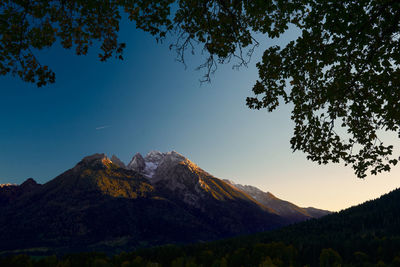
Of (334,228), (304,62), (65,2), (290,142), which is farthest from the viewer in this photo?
(334,228)

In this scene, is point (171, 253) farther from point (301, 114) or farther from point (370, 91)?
point (370, 91)

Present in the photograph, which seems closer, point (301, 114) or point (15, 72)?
point (15, 72)

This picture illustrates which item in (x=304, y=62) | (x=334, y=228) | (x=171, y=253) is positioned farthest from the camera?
(x=334, y=228)

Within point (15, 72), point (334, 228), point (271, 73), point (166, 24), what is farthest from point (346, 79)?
point (334, 228)

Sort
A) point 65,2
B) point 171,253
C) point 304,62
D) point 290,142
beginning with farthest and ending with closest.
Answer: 1. point 290,142
2. point 304,62
3. point 65,2
4. point 171,253

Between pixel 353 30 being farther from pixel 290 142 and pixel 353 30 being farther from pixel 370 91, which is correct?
pixel 290 142

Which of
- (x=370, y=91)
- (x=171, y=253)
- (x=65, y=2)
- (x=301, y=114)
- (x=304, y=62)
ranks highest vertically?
(x=65, y=2)

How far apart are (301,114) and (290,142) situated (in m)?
1.69

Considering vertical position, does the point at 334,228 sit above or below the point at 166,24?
below

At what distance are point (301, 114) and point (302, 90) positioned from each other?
1311 millimetres

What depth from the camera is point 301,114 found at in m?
13.2

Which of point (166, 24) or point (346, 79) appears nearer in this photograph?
point (166, 24)

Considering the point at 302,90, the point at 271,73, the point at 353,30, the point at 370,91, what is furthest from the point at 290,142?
the point at 353,30

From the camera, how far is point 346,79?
1191 centimetres
